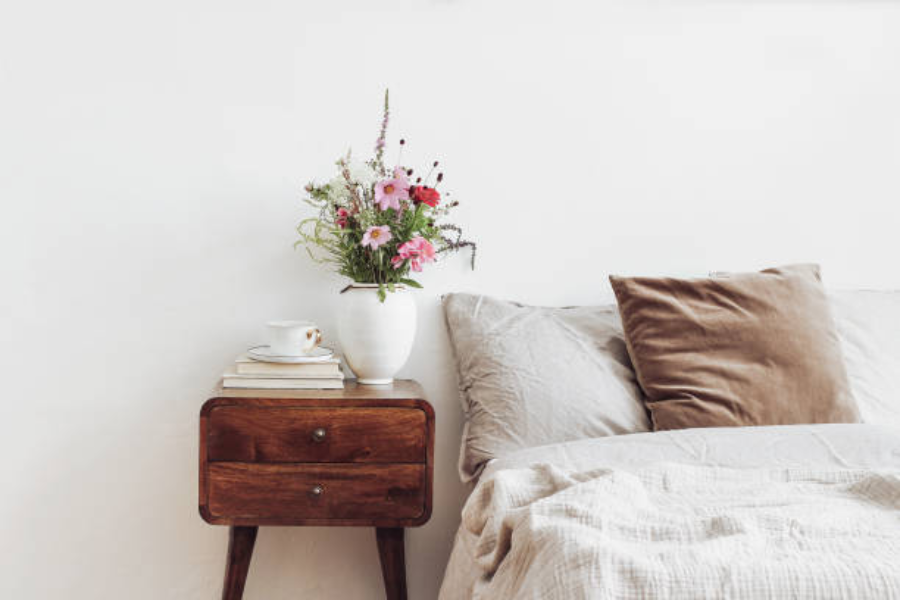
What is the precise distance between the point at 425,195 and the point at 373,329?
32cm

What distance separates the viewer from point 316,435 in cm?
160

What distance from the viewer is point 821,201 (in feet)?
7.18

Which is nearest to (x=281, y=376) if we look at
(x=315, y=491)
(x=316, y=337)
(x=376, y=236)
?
(x=316, y=337)

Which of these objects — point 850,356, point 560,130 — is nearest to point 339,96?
point 560,130

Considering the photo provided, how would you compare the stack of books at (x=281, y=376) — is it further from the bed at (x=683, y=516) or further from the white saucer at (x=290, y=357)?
the bed at (x=683, y=516)

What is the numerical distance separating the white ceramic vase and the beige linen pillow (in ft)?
0.57

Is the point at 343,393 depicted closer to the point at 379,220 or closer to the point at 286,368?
the point at 286,368

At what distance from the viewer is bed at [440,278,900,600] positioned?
820 mm

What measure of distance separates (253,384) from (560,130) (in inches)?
40.6

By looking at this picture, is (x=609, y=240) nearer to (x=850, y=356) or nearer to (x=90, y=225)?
(x=850, y=356)

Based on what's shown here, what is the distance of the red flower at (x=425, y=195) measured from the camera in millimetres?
1754

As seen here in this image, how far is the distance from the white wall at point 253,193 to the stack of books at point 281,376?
0.95ft

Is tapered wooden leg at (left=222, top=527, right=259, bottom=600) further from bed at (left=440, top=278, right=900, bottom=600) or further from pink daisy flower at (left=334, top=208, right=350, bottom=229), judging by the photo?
pink daisy flower at (left=334, top=208, right=350, bottom=229)

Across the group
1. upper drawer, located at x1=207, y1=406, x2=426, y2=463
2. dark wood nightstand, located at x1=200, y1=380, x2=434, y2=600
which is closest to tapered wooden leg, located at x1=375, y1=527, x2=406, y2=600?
dark wood nightstand, located at x1=200, y1=380, x2=434, y2=600
